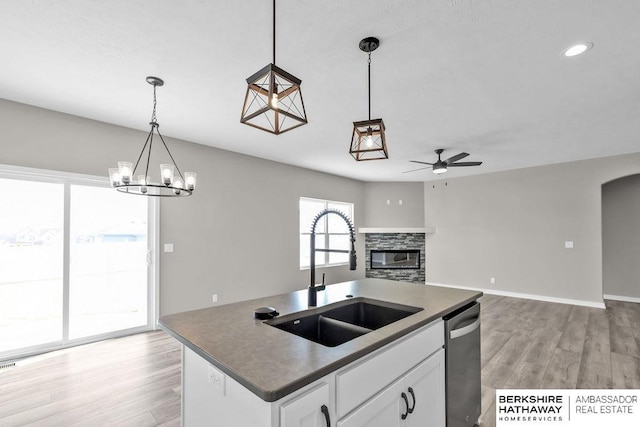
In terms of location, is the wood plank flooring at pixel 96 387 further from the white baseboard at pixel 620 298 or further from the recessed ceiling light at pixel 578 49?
the white baseboard at pixel 620 298

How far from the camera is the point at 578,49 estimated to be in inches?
86.0

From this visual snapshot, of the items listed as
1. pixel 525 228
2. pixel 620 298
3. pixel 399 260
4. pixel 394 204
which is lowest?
pixel 620 298

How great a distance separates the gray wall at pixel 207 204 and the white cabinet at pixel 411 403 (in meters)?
3.70

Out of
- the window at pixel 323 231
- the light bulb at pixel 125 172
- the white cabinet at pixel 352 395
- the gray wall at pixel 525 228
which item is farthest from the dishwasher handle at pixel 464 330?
the gray wall at pixel 525 228

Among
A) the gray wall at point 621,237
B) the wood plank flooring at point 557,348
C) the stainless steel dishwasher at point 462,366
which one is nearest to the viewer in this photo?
the stainless steel dishwasher at point 462,366

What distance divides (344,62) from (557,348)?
379cm

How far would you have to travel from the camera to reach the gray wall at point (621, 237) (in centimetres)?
562

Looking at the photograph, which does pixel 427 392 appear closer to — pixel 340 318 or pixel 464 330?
pixel 464 330

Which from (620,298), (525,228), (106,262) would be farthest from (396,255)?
(106,262)

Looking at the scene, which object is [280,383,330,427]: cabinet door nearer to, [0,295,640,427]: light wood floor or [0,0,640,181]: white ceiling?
[0,295,640,427]: light wood floor

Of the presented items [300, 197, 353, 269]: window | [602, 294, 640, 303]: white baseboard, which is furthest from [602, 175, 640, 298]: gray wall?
[300, 197, 353, 269]: window

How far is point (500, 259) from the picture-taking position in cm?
640

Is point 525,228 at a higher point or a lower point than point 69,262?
higher

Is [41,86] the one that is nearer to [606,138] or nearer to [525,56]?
[525,56]
